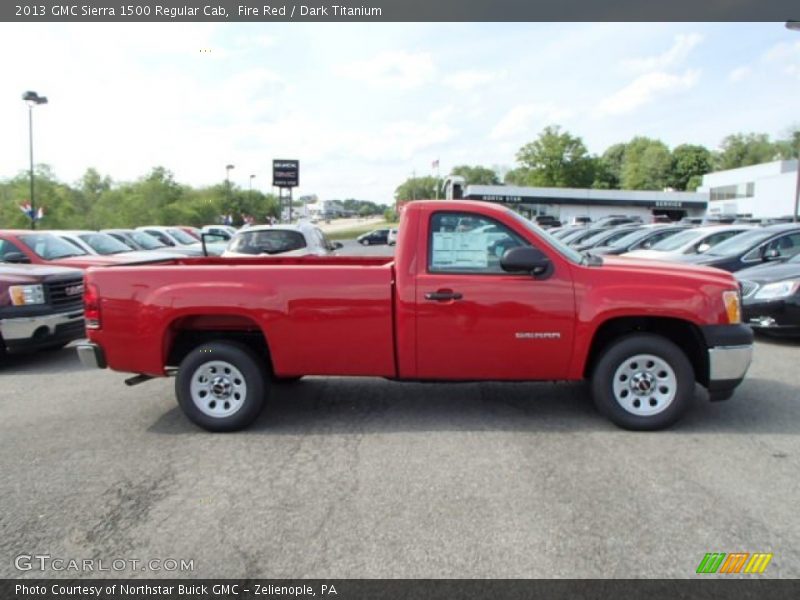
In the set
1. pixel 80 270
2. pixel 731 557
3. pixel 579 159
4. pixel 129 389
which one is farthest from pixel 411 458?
pixel 579 159

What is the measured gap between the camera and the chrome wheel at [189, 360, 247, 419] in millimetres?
4828

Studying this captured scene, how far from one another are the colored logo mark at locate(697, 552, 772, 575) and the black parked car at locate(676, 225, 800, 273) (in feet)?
26.3

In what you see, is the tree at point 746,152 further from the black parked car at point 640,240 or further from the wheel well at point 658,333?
the wheel well at point 658,333

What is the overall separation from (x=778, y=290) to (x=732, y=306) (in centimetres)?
395

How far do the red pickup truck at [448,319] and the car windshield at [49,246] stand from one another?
561 centimetres

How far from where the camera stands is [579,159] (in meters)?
90.9

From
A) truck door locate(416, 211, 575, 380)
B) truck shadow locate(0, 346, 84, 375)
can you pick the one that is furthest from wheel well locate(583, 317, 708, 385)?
truck shadow locate(0, 346, 84, 375)

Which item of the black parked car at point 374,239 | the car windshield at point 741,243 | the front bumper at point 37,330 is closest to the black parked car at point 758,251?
the car windshield at point 741,243

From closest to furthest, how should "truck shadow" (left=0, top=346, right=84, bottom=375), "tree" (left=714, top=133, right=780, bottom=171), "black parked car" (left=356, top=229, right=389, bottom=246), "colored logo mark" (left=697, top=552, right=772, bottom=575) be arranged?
"colored logo mark" (left=697, top=552, right=772, bottom=575), "truck shadow" (left=0, top=346, right=84, bottom=375), "black parked car" (left=356, top=229, right=389, bottom=246), "tree" (left=714, top=133, right=780, bottom=171)

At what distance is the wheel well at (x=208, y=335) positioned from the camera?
4.92 meters

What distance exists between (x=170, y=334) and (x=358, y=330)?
66.0 inches

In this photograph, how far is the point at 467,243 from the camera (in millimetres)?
4801

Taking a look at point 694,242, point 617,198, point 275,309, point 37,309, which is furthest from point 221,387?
point 617,198

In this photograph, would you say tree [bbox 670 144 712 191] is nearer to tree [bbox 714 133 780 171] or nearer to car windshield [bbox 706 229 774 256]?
tree [bbox 714 133 780 171]
